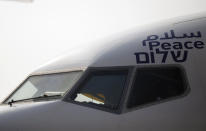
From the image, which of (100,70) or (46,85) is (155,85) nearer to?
(100,70)

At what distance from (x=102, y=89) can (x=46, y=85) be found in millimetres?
1166

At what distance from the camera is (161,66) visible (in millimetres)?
5934

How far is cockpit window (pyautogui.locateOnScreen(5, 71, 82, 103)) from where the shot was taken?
19.6ft

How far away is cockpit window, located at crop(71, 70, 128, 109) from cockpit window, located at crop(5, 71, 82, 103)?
226 millimetres

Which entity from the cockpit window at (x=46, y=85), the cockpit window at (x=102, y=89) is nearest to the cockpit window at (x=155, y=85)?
the cockpit window at (x=102, y=89)

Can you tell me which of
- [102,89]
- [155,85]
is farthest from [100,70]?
[155,85]

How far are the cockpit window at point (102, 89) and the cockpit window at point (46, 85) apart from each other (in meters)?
0.23

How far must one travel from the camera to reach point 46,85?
6324 mm

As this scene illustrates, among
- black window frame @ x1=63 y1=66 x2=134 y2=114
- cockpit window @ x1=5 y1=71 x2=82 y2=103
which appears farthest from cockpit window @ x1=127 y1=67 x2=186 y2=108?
cockpit window @ x1=5 y1=71 x2=82 y2=103

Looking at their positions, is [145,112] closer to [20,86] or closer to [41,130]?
[41,130]

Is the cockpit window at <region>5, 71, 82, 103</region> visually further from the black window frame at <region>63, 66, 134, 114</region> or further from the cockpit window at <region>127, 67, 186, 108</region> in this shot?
the cockpit window at <region>127, 67, 186, 108</region>

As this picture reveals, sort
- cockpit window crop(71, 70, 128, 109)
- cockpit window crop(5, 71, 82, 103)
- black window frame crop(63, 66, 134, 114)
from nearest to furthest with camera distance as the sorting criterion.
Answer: black window frame crop(63, 66, 134, 114)
cockpit window crop(71, 70, 128, 109)
cockpit window crop(5, 71, 82, 103)

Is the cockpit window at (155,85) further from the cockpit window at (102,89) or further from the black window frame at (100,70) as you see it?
the cockpit window at (102,89)

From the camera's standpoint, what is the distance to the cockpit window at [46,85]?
5986 millimetres
